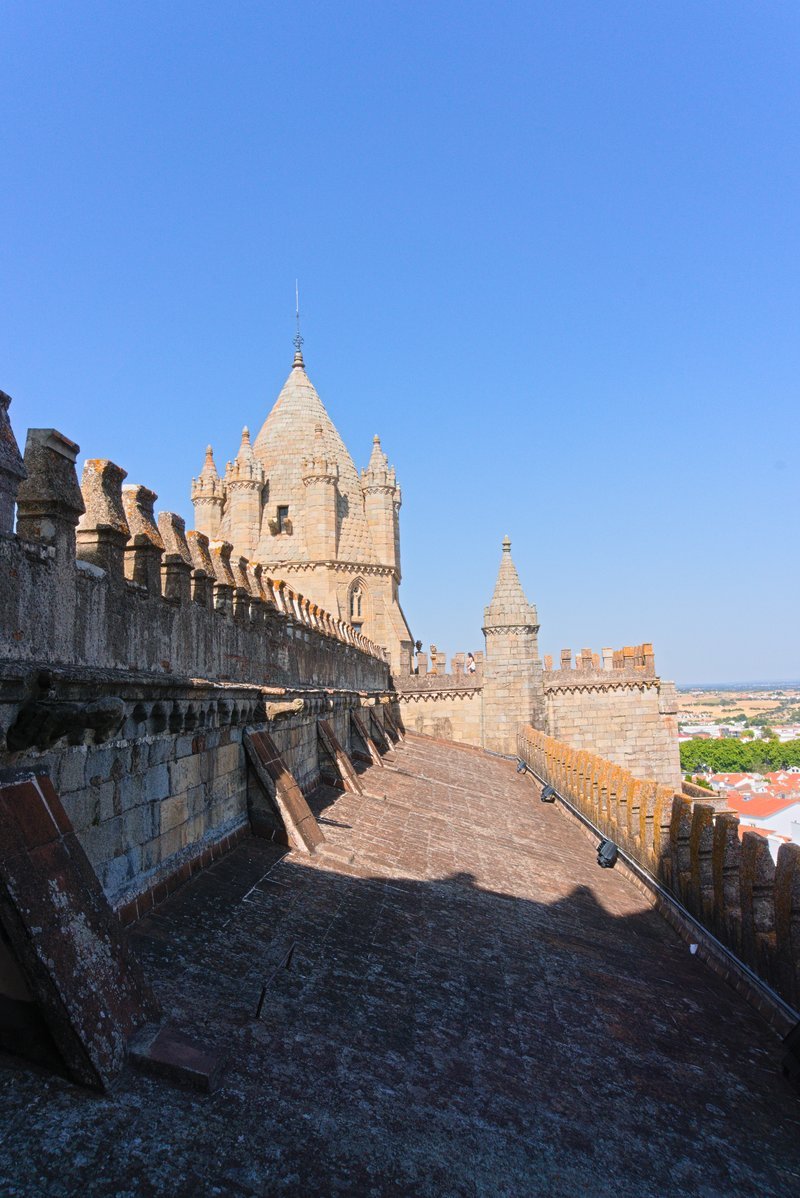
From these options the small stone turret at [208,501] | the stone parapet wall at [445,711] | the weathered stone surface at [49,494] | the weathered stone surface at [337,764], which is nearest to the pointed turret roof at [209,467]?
the small stone turret at [208,501]

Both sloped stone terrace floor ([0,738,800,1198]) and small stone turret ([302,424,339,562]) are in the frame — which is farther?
small stone turret ([302,424,339,562])

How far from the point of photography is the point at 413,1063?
443 centimetres

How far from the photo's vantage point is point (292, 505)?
34.9 m

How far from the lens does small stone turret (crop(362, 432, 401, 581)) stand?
117 feet

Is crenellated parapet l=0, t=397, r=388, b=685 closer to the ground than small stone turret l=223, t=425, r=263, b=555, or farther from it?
closer to the ground

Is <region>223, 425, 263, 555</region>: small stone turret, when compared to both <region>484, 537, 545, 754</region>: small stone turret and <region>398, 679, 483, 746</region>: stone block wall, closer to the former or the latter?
<region>398, 679, 483, 746</region>: stone block wall

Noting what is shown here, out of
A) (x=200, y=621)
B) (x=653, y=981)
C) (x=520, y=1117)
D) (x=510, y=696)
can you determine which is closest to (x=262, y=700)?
(x=200, y=621)

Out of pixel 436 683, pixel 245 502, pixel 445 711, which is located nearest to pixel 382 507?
pixel 245 502

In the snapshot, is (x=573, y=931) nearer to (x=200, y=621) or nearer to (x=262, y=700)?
(x=262, y=700)

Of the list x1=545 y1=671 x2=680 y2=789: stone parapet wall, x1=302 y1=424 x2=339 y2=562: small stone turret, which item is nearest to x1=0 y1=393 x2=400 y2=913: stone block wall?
x1=545 y1=671 x2=680 y2=789: stone parapet wall

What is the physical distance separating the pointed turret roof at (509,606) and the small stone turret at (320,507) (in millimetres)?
7285

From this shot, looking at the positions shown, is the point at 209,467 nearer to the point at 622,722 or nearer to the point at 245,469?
the point at 245,469

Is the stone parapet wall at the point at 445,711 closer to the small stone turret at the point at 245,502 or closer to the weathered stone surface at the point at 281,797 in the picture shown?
the small stone turret at the point at 245,502

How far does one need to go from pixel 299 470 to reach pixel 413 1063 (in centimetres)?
3205
